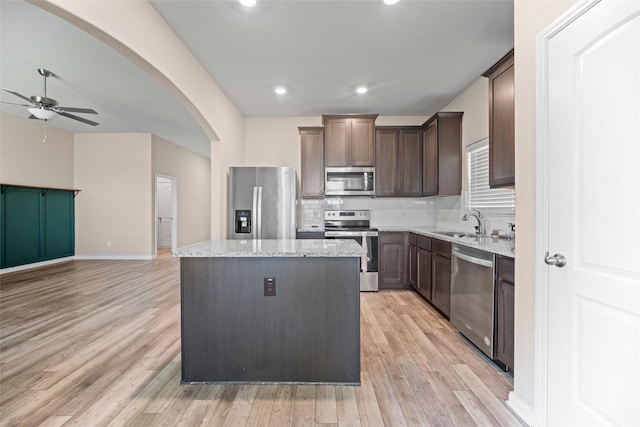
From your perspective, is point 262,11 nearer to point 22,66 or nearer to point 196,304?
point 196,304

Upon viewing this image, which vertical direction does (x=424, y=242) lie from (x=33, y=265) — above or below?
above

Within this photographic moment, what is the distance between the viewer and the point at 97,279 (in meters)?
4.84

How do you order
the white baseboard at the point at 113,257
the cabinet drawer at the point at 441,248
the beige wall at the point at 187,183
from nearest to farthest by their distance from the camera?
the cabinet drawer at the point at 441,248
the white baseboard at the point at 113,257
the beige wall at the point at 187,183

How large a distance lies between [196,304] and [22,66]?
3.85 metres

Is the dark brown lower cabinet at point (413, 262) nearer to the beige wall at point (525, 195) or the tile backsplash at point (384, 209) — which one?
the tile backsplash at point (384, 209)

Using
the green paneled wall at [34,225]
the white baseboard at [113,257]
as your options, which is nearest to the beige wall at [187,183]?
the white baseboard at [113,257]

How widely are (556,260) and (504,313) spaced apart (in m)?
0.83

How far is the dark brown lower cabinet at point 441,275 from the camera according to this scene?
10.0ft

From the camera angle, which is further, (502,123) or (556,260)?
(502,123)

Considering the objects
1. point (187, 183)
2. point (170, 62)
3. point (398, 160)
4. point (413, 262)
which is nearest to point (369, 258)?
point (413, 262)

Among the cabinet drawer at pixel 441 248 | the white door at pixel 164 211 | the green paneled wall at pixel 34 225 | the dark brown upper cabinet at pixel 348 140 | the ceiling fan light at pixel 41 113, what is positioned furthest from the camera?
the white door at pixel 164 211

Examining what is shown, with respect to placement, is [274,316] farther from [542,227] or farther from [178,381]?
[542,227]

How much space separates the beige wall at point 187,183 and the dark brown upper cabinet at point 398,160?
520 centimetres

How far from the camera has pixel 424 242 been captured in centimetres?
370
